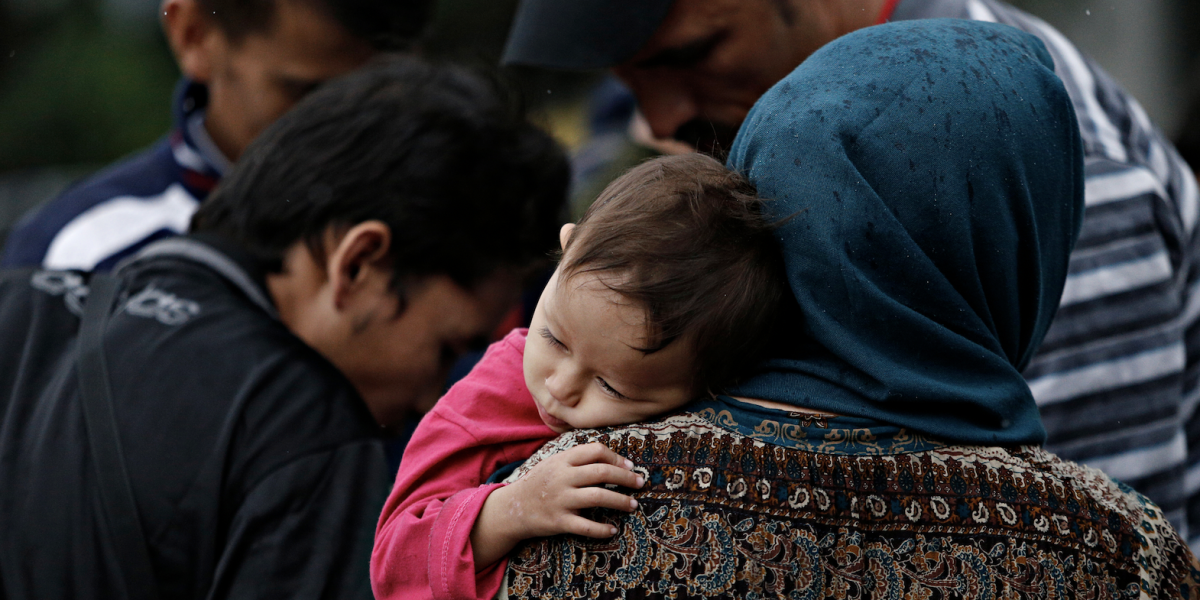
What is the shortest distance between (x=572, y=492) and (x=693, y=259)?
1.19 feet

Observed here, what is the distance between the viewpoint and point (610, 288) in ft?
4.60

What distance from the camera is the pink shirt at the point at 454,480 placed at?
4.75ft

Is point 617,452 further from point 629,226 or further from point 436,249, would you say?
point 436,249

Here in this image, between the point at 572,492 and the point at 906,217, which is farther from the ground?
the point at 906,217

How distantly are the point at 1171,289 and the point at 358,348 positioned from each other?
6.63 feet

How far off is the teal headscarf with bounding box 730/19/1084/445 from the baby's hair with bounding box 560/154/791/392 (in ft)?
0.18

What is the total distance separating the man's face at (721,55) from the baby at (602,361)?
107 cm

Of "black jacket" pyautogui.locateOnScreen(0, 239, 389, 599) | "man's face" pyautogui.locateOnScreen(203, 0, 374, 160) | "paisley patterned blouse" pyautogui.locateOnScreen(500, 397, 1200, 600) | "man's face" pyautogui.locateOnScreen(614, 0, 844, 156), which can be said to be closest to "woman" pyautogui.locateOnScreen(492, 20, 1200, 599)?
"paisley patterned blouse" pyautogui.locateOnScreen(500, 397, 1200, 600)

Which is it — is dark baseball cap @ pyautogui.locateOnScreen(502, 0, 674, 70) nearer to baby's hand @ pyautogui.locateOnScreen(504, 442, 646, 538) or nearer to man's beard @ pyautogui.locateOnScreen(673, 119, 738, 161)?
man's beard @ pyautogui.locateOnScreen(673, 119, 738, 161)

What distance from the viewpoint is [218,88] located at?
3.97 meters

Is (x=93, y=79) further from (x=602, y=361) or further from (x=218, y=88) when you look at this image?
(x=602, y=361)

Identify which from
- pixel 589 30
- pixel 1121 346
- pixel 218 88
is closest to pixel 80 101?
pixel 218 88

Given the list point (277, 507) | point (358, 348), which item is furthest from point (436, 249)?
point (277, 507)

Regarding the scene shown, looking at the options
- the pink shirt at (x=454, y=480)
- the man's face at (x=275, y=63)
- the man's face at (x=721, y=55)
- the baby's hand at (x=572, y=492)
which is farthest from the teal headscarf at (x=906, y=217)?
the man's face at (x=275, y=63)
